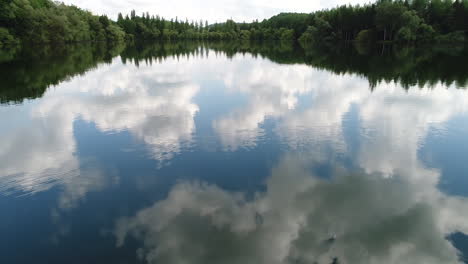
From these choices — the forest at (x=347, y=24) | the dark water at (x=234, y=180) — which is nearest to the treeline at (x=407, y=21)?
the forest at (x=347, y=24)

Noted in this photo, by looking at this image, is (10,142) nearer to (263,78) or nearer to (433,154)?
(433,154)

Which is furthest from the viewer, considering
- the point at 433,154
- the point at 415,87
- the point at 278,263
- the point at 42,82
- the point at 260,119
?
the point at 42,82

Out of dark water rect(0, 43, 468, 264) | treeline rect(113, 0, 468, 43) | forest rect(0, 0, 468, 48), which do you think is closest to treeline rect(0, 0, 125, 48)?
forest rect(0, 0, 468, 48)

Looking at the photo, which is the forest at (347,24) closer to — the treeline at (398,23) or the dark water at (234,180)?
the treeline at (398,23)

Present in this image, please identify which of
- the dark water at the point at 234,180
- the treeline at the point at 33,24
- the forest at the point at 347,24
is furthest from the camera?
the forest at the point at 347,24

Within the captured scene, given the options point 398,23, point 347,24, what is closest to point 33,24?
point 347,24

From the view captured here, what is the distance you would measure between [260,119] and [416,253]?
14786mm

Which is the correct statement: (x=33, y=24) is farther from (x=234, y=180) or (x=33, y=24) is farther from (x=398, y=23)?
(x=398, y=23)

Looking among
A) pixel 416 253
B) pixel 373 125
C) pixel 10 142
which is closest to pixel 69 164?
pixel 10 142

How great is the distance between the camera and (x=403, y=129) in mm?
20453

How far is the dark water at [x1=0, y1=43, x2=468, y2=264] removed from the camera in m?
9.48

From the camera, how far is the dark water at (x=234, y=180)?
948 cm

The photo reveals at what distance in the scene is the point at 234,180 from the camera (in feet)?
44.9

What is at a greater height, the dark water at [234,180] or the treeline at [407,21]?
the treeline at [407,21]
